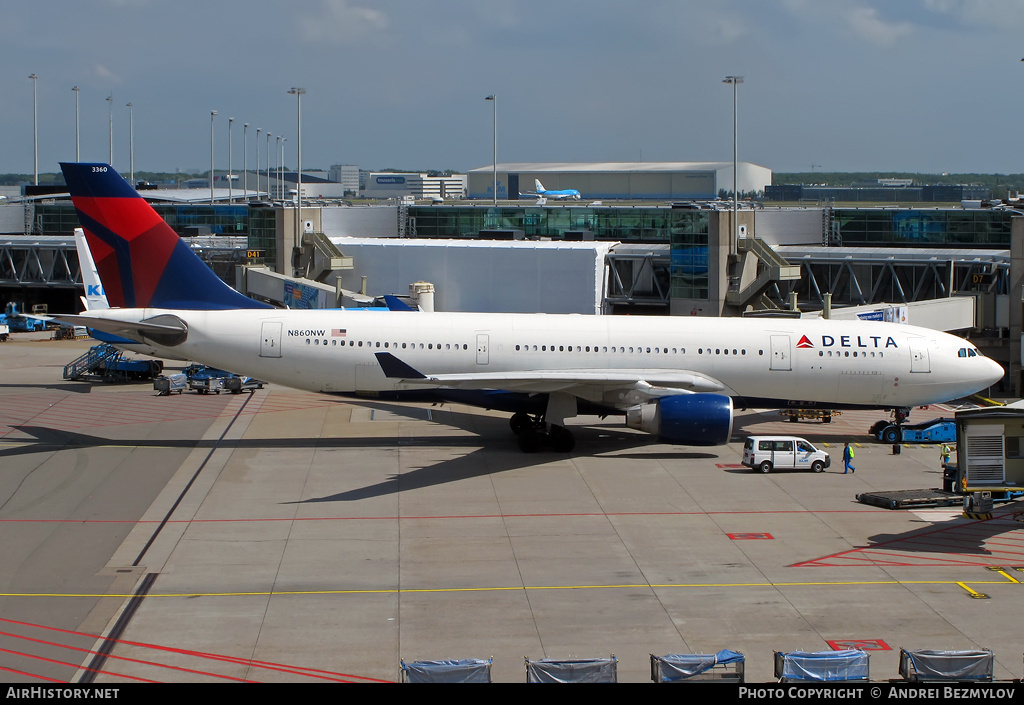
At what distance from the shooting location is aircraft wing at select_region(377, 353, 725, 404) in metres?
30.8

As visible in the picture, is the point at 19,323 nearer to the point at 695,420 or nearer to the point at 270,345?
the point at 270,345

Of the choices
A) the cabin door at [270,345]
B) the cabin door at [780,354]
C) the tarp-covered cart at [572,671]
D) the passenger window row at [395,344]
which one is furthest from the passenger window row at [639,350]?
the tarp-covered cart at [572,671]

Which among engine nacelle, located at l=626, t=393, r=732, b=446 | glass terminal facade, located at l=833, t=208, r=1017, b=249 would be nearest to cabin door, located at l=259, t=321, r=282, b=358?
engine nacelle, located at l=626, t=393, r=732, b=446

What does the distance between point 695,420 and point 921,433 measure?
949 cm

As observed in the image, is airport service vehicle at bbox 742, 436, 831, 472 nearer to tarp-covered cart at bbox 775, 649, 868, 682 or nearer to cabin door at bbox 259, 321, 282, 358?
cabin door at bbox 259, 321, 282, 358

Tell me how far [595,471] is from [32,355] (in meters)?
41.0

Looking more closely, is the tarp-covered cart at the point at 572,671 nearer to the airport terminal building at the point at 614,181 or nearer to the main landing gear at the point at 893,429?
the main landing gear at the point at 893,429

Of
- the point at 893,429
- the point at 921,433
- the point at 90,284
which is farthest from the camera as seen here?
the point at 90,284

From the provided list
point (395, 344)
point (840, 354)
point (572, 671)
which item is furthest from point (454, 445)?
point (572, 671)

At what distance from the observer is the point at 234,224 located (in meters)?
93.8

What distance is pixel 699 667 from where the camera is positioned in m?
15.2

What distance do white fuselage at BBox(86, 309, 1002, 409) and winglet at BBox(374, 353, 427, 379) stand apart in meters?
4.40
